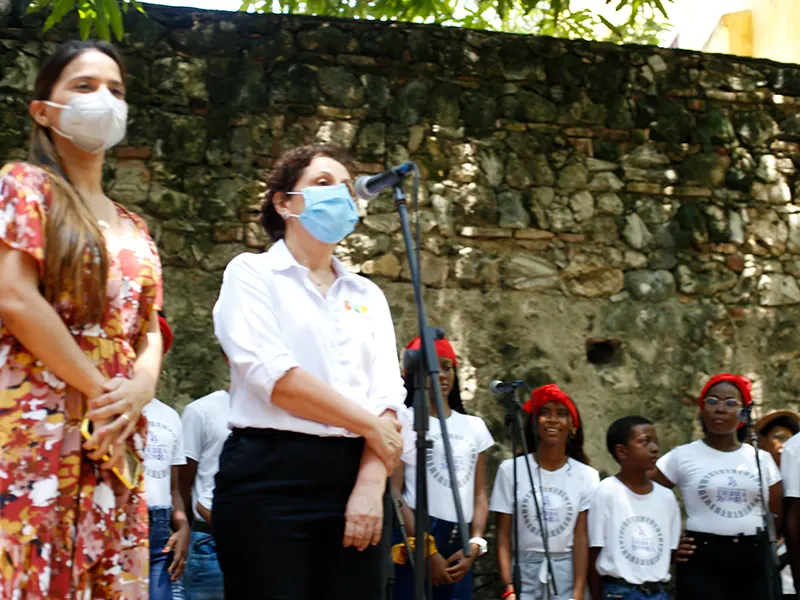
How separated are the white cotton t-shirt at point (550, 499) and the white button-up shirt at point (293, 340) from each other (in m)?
2.35

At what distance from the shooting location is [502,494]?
5.14 metres

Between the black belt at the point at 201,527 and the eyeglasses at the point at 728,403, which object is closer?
the black belt at the point at 201,527

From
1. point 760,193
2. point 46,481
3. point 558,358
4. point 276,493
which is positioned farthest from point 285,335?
point 760,193

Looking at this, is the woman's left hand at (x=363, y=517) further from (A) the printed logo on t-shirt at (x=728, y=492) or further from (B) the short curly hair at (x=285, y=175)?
(A) the printed logo on t-shirt at (x=728, y=492)

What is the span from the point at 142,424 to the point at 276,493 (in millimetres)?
374

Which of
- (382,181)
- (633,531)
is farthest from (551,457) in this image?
(382,181)

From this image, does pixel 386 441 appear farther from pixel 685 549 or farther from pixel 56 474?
pixel 685 549

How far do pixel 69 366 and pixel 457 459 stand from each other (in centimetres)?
305

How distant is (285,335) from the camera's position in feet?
8.70

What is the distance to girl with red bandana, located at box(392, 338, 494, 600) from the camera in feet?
14.9

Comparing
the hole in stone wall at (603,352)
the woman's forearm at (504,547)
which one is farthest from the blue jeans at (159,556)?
the hole in stone wall at (603,352)

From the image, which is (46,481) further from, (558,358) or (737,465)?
(558,358)

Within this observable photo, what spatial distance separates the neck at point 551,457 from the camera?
16.8 feet

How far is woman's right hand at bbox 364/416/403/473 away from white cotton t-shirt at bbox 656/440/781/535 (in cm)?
269
